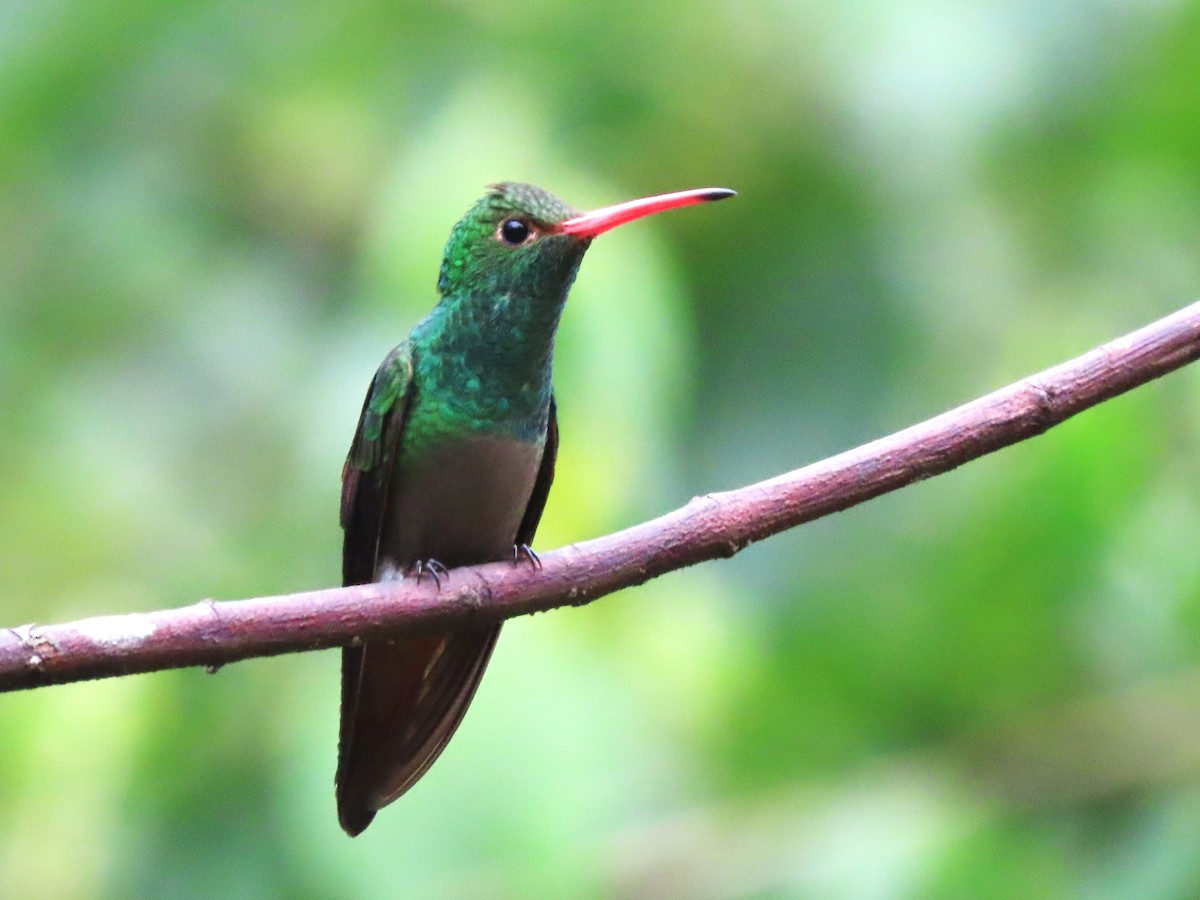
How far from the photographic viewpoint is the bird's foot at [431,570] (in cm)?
319

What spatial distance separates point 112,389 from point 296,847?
222 cm

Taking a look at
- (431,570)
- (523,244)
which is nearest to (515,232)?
(523,244)

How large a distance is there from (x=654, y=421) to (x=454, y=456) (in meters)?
0.51

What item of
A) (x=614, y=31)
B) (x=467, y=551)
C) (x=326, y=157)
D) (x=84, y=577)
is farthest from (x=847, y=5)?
(x=84, y=577)

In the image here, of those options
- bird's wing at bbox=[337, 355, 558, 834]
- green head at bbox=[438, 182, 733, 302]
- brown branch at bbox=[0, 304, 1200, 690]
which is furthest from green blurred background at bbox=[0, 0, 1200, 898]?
brown branch at bbox=[0, 304, 1200, 690]

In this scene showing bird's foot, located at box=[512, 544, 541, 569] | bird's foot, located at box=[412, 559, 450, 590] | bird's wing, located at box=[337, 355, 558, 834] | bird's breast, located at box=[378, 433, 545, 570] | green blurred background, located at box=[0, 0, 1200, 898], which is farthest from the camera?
green blurred background, located at box=[0, 0, 1200, 898]

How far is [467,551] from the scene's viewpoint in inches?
152

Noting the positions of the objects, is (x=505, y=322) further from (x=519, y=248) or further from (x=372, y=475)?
(x=372, y=475)

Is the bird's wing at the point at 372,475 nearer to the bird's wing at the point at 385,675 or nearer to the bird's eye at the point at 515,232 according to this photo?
the bird's wing at the point at 385,675

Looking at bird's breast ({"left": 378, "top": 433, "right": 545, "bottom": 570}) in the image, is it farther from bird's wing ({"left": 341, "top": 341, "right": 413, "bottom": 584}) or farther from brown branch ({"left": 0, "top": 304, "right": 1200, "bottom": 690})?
brown branch ({"left": 0, "top": 304, "right": 1200, "bottom": 690})

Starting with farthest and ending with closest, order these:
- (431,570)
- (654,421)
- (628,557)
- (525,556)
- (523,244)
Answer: (654,421) < (523,244) < (431,570) < (525,556) < (628,557)

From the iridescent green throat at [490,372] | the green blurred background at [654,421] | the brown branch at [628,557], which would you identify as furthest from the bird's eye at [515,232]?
the brown branch at [628,557]

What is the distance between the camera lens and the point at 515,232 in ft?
12.5

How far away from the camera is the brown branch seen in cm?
267
